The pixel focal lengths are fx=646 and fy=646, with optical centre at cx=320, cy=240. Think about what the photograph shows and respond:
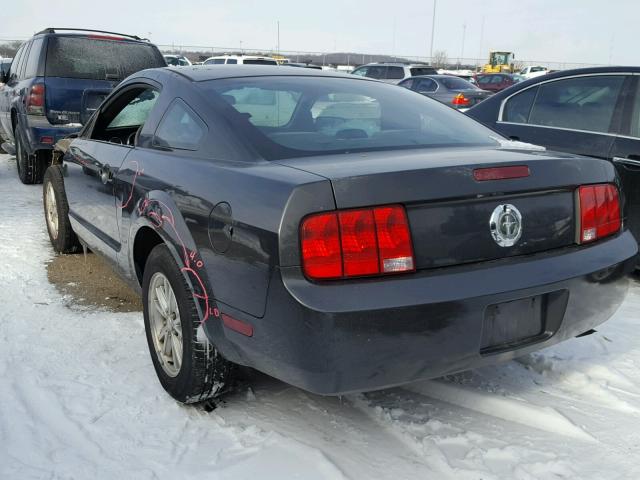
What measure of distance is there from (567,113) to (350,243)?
11.8 feet

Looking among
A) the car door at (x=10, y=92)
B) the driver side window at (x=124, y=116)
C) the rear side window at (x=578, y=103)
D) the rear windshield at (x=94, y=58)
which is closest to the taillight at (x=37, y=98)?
the rear windshield at (x=94, y=58)

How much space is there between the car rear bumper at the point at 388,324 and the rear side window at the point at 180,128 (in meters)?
0.90

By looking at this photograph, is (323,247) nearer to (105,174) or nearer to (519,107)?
(105,174)

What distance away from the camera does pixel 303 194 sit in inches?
84.3

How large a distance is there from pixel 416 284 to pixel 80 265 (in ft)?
11.8

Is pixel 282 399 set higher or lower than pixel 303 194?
lower

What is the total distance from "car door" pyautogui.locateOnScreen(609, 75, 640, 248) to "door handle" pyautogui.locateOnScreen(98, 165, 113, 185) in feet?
11.1

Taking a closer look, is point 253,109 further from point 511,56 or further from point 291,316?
point 511,56

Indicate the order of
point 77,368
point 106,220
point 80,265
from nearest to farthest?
1. point 77,368
2. point 106,220
3. point 80,265

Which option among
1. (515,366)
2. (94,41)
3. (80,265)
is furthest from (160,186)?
(94,41)

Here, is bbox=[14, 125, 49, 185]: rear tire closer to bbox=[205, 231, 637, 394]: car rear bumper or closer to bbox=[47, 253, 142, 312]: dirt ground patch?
bbox=[47, 253, 142, 312]: dirt ground patch

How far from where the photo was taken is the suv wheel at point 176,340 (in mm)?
2672

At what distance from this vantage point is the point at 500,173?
237 centimetres

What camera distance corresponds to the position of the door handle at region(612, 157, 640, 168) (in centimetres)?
445
